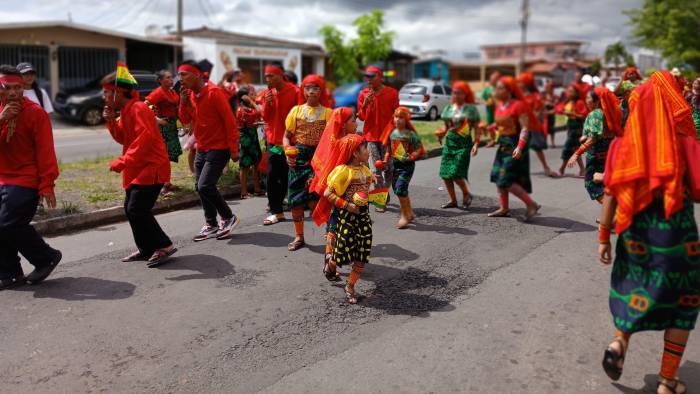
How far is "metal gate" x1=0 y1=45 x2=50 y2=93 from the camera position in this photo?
22516 millimetres

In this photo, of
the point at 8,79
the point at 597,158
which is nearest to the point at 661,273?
the point at 597,158

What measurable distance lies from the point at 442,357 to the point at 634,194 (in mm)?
1532

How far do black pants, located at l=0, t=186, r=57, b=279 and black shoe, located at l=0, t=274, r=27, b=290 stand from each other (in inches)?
1.1

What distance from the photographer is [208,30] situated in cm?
3959

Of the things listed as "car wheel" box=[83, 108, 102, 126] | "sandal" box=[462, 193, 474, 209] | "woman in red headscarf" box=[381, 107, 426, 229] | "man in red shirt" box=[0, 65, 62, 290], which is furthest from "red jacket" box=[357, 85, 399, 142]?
"car wheel" box=[83, 108, 102, 126]

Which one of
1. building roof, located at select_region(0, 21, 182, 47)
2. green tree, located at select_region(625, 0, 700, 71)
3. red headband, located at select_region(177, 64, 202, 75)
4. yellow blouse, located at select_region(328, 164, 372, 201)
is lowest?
yellow blouse, located at select_region(328, 164, 372, 201)

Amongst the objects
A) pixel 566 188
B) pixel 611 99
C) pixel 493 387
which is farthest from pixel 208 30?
pixel 493 387

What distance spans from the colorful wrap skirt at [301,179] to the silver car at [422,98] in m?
17.8

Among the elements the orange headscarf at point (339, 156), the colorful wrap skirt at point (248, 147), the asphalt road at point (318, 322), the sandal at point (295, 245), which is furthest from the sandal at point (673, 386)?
the colorful wrap skirt at point (248, 147)

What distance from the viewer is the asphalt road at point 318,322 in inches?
144

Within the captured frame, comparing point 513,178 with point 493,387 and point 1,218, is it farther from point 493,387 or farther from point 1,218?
point 1,218

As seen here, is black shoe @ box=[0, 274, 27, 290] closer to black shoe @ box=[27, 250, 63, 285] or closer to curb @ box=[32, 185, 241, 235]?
black shoe @ box=[27, 250, 63, 285]

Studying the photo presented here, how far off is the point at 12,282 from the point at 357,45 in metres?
32.7

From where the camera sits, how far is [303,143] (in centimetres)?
644
